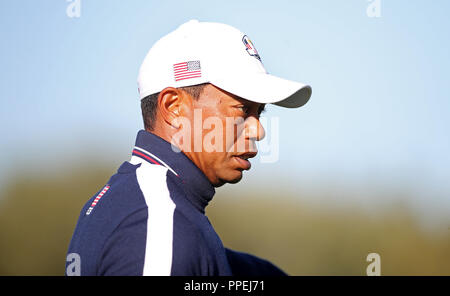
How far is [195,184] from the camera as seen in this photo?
6.72 ft

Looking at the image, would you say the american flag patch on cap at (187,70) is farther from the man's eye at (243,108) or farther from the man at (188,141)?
the man's eye at (243,108)

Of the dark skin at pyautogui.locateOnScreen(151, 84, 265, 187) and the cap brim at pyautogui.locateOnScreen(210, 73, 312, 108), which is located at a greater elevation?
the cap brim at pyautogui.locateOnScreen(210, 73, 312, 108)

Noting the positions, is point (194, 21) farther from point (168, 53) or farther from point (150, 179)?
point (150, 179)

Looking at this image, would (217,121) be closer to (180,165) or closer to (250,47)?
(180,165)

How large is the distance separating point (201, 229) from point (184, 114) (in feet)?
1.66

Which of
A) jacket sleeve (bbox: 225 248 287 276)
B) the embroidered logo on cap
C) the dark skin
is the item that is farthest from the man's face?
jacket sleeve (bbox: 225 248 287 276)

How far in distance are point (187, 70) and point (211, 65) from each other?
9 cm

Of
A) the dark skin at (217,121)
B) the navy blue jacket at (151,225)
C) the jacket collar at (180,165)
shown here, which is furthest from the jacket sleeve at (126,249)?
the dark skin at (217,121)

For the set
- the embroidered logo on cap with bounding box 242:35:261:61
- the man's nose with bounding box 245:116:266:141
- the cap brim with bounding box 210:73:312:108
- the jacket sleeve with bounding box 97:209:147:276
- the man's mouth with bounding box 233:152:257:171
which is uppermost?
the embroidered logo on cap with bounding box 242:35:261:61

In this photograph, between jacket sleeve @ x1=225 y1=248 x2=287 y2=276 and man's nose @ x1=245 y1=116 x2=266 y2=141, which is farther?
jacket sleeve @ x1=225 y1=248 x2=287 y2=276

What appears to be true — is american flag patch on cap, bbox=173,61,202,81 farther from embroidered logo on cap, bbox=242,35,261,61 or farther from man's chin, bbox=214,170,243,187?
man's chin, bbox=214,170,243,187

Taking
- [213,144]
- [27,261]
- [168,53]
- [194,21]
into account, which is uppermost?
[194,21]

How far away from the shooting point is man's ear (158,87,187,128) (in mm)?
2143
